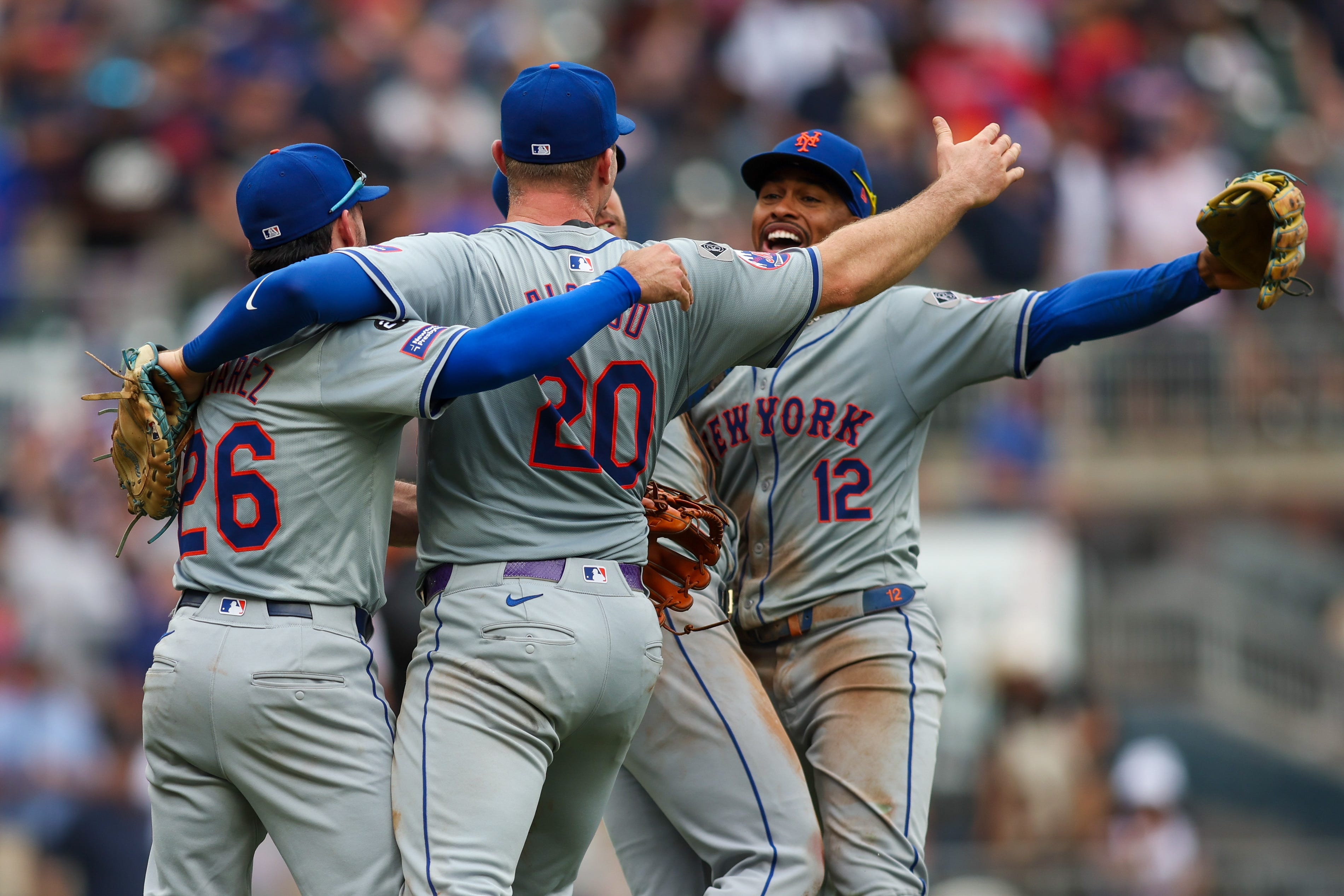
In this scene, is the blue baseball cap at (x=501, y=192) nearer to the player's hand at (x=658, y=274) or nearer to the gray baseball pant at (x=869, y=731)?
the player's hand at (x=658, y=274)

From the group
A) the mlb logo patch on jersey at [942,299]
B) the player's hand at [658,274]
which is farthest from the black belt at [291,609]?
the mlb logo patch on jersey at [942,299]

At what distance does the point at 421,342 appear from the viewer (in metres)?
3.93

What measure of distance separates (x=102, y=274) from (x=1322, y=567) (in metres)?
8.96

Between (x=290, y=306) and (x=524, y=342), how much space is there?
1.75ft

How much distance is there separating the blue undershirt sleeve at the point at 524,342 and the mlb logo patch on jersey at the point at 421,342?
0.23 feet

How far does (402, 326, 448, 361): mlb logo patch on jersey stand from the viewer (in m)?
3.90

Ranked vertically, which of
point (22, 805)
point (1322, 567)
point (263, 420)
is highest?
point (263, 420)

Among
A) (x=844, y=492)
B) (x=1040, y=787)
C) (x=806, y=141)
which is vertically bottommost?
(x=1040, y=787)

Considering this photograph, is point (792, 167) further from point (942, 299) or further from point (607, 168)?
point (607, 168)

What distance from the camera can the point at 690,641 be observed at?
4820 mm

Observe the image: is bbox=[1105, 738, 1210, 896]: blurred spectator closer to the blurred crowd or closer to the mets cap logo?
the blurred crowd

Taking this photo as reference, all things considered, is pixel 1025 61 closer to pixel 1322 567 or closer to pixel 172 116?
pixel 1322 567

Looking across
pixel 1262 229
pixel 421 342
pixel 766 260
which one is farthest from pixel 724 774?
pixel 1262 229

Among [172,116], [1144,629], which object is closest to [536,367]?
[1144,629]
